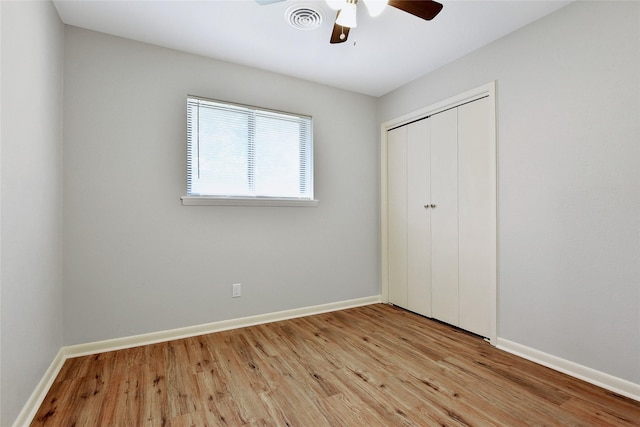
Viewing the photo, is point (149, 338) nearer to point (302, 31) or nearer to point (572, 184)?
point (302, 31)

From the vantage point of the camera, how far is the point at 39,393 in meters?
1.67

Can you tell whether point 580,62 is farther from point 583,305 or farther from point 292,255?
point 292,255

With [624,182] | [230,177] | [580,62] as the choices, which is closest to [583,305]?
[624,182]

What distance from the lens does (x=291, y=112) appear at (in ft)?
→ 10.1

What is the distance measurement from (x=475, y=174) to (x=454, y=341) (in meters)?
1.42

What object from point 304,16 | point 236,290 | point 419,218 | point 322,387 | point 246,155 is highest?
point 304,16

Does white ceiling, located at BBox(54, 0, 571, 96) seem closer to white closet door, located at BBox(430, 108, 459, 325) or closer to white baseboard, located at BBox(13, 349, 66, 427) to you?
white closet door, located at BBox(430, 108, 459, 325)

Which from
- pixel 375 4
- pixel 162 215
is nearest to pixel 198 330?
pixel 162 215

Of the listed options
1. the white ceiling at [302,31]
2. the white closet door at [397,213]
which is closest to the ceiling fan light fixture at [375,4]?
the white ceiling at [302,31]

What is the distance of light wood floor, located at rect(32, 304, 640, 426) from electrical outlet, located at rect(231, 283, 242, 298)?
36cm

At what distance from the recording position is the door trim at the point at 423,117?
241 cm

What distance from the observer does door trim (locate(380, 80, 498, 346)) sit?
7.90 feet

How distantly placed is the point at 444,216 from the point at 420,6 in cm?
181

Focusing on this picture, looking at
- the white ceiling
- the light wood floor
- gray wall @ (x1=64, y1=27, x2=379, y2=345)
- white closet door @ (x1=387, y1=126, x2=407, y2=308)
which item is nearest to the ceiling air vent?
the white ceiling
